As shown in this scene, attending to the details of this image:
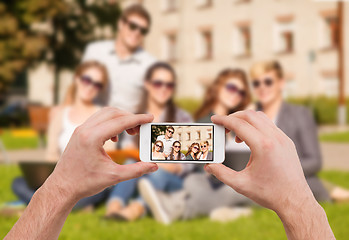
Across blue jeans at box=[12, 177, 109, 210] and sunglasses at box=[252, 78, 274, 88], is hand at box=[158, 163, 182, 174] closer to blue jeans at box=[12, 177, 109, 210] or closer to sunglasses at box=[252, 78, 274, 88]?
blue jeans at box=[12, 177, 109, 210]

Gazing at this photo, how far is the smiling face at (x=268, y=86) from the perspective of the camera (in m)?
5.38

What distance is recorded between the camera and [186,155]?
1.59m

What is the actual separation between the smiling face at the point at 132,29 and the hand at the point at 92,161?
4.26 m

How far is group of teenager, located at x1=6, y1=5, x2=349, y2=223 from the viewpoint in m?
5.16

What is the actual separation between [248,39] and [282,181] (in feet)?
96.3

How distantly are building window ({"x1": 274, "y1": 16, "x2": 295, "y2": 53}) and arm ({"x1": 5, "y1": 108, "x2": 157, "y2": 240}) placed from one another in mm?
27482

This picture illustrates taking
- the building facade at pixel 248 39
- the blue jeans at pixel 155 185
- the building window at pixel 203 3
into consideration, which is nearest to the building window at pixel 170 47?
the building facade at pixel 248 39

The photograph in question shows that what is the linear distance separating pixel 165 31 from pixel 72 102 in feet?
91.2

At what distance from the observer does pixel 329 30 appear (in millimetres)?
27109

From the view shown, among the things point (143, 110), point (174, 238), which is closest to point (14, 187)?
point (143, 110)

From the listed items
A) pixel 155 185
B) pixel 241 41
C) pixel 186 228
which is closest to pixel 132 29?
pixel 155 185

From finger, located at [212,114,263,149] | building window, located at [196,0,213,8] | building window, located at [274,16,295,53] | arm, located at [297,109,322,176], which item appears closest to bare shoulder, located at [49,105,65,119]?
arm, located at [297,109,322,176]

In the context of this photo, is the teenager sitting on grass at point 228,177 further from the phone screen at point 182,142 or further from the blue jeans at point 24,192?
the blue jeans at point 24,192

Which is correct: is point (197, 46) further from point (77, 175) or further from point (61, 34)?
point (77, 175)
